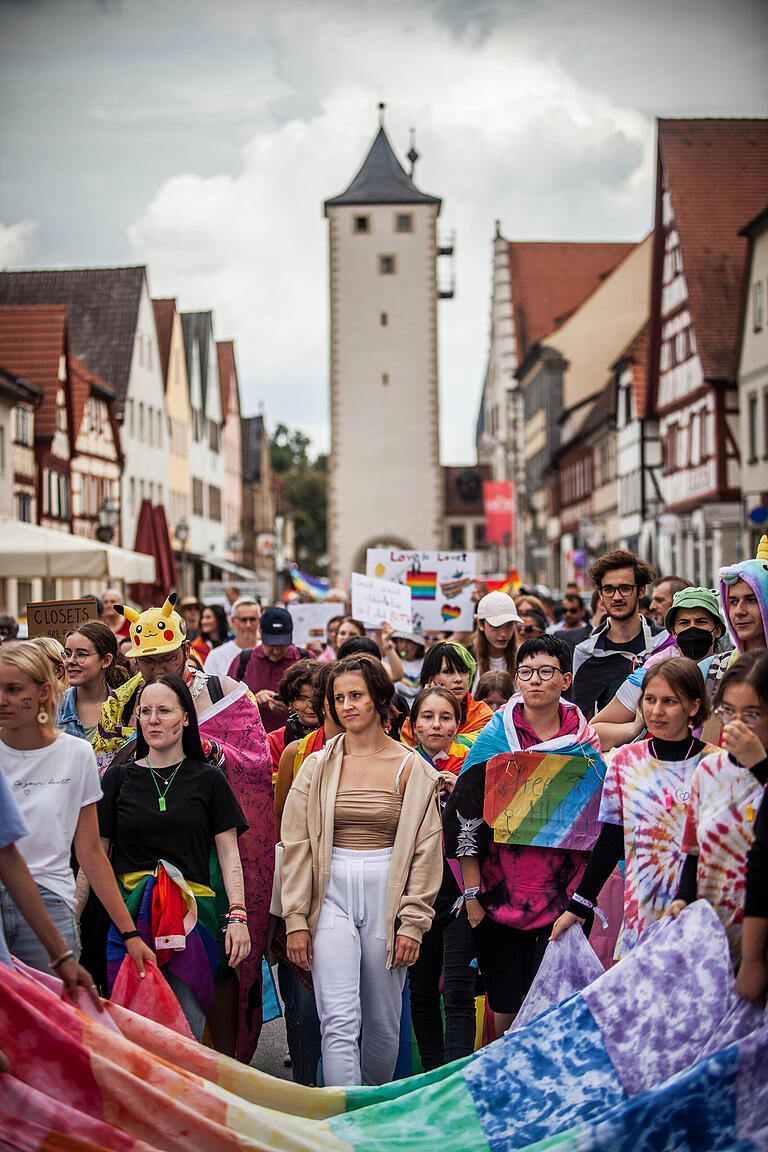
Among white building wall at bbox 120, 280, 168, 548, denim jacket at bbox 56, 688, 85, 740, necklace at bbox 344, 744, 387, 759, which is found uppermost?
white building wall at bbox 120, 280, 168, 548

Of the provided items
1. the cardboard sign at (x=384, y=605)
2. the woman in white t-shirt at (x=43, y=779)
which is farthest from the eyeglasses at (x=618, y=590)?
the cardboard sign at (x=384, y=605)

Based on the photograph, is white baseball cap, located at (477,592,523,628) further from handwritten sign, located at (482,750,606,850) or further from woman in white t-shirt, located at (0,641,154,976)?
woman in white t-shirt, located at (0,641,154,976)

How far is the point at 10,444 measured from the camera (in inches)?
1319

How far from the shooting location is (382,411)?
6488 centimetres

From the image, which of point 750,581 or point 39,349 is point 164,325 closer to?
point 39,349

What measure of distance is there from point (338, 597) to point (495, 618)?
818cm

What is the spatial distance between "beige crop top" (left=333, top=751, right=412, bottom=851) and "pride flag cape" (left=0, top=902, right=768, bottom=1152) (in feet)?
2.88

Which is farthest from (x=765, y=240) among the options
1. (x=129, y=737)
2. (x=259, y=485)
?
(x=259, y=485)

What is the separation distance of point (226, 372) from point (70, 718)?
70.1 m

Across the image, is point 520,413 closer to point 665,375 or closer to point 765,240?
point 665,375

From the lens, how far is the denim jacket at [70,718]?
627cm

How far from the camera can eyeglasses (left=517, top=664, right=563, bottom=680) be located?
18.7ft

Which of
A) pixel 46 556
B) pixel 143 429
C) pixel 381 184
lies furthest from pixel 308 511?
pixel 46 556

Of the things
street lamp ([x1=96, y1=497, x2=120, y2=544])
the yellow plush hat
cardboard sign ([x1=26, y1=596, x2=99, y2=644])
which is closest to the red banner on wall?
street lamp ([x1=96, y1=497, x2=120, y2=544])
